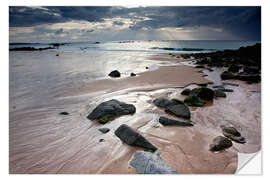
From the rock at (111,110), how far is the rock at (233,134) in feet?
8.36

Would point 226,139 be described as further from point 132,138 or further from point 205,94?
point 205,94

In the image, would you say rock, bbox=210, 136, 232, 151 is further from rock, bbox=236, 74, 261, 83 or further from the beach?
rock, bbox=236, 74, 261, 83

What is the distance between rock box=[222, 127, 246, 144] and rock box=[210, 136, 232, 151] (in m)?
0.34

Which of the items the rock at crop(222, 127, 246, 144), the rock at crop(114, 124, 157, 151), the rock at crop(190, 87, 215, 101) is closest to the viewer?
the rock at crop(114, 124, 157, 151)

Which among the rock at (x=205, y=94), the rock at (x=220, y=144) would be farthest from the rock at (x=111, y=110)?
the rock at (x=205, y=94)

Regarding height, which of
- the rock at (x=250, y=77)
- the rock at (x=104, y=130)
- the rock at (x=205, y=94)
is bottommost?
the rock at (x=104, y=130)

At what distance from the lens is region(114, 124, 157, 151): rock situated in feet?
10.8

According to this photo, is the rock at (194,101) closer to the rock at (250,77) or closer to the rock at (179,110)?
the rock at (179,110)

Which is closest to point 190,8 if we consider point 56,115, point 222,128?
point 222,128

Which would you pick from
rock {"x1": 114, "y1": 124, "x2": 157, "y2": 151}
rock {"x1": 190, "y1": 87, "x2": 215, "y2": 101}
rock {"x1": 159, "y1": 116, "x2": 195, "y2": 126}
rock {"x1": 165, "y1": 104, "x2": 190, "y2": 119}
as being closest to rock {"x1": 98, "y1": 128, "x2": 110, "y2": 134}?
rock {"x1": 114, "y1": 124, "x2": 157, "y2": 151}

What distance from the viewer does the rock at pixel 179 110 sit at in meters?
4.75

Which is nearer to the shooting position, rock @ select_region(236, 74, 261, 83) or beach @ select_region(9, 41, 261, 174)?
beach @ select_region(9, 41, 261, 174)

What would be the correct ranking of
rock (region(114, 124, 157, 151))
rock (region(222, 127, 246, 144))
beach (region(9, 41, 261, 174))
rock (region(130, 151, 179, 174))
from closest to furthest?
1. rock (region(130, 151, 179, 174))
2. beach (region(9, 41, 261, 174))
3. rock (region(114, 124, 157, 151))
4. rock (region(222, 127, 246, 144))
